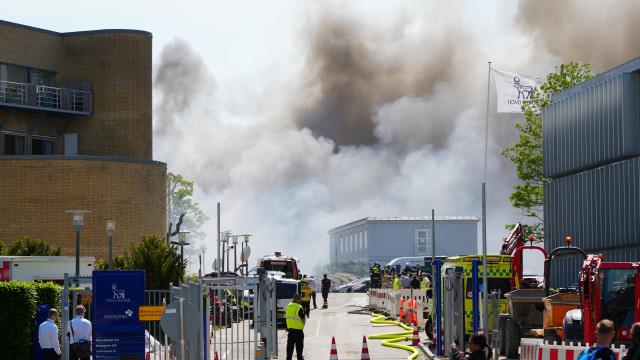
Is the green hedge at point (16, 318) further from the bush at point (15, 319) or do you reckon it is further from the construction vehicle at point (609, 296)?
the construction vehicle at point (609, 296)

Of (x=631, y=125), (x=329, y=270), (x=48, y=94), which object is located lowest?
(x=329, y=270)

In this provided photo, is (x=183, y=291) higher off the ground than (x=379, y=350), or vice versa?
(x=183, y=291)

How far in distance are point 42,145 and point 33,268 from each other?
24.4 meters

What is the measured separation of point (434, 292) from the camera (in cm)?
2262

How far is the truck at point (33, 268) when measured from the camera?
27969mm

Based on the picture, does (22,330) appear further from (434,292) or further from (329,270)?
(329,270)

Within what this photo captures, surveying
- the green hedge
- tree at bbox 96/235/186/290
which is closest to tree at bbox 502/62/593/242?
tree at bbox 96/235/186/290

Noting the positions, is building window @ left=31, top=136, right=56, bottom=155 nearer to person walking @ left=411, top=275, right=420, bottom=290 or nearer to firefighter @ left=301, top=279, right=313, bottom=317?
firefighter @ left=301, top=279, right=313, bottom=317

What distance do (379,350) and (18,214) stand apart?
2701 cm

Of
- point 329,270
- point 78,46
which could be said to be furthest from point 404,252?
point 78,46

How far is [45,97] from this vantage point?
164 feet

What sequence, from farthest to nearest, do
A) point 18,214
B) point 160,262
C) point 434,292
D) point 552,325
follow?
point 18,214 → point 160,262 → point 434,292 → point 552,325

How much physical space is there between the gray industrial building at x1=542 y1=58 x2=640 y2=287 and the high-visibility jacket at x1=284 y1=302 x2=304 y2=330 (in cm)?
1457

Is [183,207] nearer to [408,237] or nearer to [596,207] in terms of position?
[408,237]
